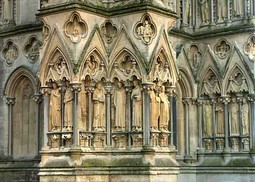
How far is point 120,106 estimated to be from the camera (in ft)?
56.7

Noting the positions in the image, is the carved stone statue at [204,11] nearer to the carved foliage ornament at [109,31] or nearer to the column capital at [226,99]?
the column capital at [226,99]

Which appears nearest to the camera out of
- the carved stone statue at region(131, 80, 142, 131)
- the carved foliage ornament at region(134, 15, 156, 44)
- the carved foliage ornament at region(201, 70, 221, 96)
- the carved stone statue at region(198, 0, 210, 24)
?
the carved stone statue at region(131, 80, 142, 131)

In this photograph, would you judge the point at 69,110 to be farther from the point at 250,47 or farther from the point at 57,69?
the point at 250,47

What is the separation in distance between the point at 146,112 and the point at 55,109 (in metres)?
2.38

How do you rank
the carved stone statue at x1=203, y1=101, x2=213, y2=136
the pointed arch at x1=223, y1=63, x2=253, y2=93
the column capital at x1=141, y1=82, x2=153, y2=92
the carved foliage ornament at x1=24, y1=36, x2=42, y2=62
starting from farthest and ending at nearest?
the carved stone statue at x1=203, y1=101, x2=213, y2=136
the pointed arch at x1=223, y1=63, x2=253, y2=93
the carved foliage ornament at x1=24, y1=36, x2=42, y2=62
the column capital at x1=141, y1=82, x2=153, y2=92

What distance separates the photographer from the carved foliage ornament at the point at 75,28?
55.5 feet

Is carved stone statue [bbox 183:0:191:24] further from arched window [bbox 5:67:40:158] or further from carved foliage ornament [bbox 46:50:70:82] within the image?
carved foliage ornament [bbox 46:50:70:82]

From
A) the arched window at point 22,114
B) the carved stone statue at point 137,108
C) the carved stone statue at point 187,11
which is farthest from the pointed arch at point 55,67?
the carved stone statue at point 187,11

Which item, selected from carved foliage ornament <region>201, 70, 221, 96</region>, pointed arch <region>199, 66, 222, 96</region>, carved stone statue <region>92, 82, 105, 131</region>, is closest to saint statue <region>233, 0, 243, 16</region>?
pointed arch <region>199, 66, 222, 96</region>

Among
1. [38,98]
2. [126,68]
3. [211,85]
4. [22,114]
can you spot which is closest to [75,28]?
[126,68]

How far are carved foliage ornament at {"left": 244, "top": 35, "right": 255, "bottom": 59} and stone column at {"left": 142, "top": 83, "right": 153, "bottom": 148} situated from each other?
8045 millimetres

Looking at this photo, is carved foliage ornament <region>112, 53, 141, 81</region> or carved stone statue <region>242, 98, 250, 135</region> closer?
carved foliage ornament <region>112, 53, 141, 81</region>

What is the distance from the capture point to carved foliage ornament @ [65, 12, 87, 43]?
16.9m

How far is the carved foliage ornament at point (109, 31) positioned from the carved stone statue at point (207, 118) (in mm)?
8167
